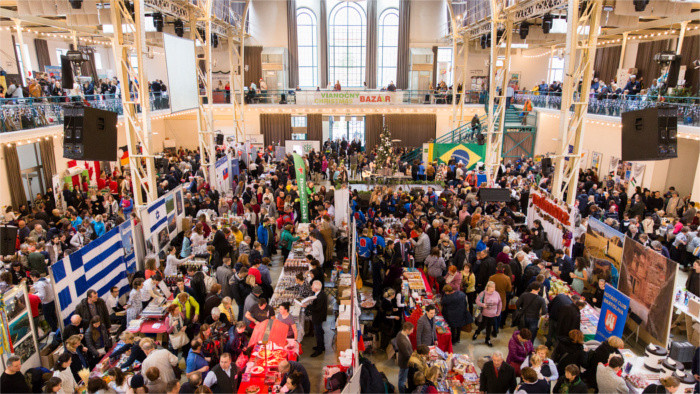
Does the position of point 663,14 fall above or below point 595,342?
above

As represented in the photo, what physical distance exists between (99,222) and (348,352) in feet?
21.1

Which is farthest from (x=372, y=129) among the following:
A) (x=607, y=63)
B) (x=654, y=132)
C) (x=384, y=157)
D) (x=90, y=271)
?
(x=90, y=271)

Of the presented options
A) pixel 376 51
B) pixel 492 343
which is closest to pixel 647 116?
pixel 492 343

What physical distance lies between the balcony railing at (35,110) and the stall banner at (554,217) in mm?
12519

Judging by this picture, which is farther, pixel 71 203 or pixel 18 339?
pixel 71 203

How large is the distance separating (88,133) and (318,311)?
5280 millimetres

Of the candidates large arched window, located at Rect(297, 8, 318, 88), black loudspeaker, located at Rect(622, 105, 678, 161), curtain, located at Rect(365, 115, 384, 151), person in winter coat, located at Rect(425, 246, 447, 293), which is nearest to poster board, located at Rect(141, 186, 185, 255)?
person in winter coat, located at Rect(425, 246, 447, 293)

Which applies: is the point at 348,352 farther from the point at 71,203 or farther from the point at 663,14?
the point at 663,14

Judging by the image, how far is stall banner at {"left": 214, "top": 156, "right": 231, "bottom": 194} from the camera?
43.6 ft

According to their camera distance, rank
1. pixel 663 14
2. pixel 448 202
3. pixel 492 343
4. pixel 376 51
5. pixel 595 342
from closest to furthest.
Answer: pixel 595 342
pixel 492 343
pixel 448 202
pixel 663 14
pixel 376 51

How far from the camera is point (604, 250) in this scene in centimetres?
787

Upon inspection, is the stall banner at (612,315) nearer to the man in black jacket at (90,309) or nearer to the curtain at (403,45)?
the man in black jacket at (90,309)

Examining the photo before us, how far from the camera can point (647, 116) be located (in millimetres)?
7355

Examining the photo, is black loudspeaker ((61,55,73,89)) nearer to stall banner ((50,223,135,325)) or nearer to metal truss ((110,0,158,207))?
metal truss ((110,0,158,207))
